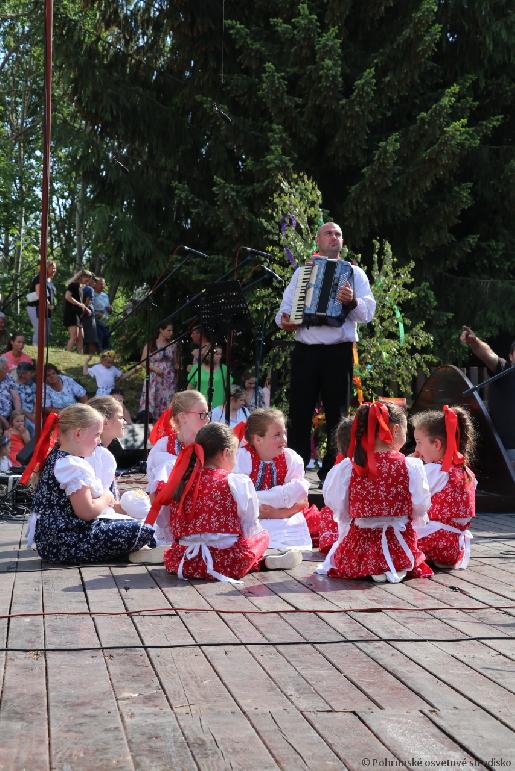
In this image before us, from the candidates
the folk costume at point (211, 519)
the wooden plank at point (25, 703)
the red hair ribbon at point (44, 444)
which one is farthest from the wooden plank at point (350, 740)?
the red hair ribbon at point (44, 444)

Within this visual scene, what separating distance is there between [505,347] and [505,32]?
4391 mm

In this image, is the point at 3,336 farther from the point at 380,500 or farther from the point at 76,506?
the point at 380,500

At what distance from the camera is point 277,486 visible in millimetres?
6734

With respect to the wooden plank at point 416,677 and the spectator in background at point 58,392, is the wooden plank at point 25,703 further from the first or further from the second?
the spectator in background at point 58,392

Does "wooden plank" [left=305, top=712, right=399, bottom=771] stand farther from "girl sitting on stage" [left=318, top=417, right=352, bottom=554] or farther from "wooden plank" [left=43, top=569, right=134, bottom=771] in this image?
"girl sitting on stage" [left=318, top=417, right=352, bottom=554]

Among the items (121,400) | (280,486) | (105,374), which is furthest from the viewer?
(105,374)

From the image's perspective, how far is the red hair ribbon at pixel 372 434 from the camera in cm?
562

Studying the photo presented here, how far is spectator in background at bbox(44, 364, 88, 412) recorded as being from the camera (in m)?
12.5

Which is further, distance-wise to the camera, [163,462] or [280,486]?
[163,462]

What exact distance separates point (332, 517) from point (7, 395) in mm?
5630

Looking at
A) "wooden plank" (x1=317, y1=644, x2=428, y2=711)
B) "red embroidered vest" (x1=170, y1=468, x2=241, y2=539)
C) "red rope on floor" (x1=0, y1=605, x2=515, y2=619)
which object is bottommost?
"wooden plank" (x1=317, y1=644, x2=428, y2=711)

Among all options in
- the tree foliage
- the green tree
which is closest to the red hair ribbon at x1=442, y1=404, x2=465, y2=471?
the green tree

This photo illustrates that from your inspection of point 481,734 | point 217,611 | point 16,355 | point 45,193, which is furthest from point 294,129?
point 481,734

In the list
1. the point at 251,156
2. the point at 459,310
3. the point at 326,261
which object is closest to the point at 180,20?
the point at 251,156
